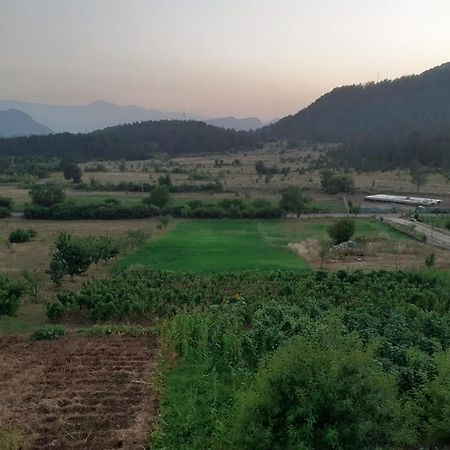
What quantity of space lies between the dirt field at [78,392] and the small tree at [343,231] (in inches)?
871

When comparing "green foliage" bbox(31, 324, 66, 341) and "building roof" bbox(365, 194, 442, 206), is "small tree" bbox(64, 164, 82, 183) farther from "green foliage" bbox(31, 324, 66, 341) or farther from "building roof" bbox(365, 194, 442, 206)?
"green foliage" bbox(31, 324, 66, 341)

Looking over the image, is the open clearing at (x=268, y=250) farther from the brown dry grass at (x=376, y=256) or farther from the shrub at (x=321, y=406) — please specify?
the shrub at (x=321, y=406)

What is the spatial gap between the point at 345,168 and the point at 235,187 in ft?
95.5

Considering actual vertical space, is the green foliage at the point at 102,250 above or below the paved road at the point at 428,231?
above

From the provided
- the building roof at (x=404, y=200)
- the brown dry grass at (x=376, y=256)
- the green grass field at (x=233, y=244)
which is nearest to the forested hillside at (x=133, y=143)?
the building roof at (x=404, y=200)

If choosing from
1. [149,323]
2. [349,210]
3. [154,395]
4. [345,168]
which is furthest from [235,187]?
[154,395]

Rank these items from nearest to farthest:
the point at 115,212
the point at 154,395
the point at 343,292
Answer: the point at 154,395, the point at 343,292, the point at 115,212

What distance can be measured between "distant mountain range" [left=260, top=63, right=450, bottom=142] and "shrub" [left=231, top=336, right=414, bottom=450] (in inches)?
4943

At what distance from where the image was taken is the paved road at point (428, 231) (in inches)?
1526

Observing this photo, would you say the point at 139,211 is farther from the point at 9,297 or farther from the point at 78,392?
the point at 78,392

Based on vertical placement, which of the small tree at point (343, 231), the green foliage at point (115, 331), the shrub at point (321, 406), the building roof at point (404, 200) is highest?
the shrub at point (321, 406)

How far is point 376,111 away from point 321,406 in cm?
16705

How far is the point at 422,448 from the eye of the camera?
1005 cm

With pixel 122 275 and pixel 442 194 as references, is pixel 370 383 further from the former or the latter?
pixel 442 194
